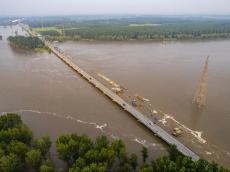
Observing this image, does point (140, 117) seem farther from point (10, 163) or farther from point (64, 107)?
point (10, 163)

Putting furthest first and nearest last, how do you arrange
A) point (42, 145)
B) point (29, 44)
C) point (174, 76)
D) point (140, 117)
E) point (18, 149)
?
point (29, 44) < point (174, 76) < point (140, 117) < point (42, 145) < point (18, 149)

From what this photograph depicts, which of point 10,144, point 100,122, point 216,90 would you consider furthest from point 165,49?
point 10,144

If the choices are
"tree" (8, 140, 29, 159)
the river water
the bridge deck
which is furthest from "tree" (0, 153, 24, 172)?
the bridge deck

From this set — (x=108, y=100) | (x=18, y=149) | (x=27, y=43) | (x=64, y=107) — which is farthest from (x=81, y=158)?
(x=27, y=43)

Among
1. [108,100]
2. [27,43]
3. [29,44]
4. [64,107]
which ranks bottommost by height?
[64,107]

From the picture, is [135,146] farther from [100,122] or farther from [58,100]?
[58,100]

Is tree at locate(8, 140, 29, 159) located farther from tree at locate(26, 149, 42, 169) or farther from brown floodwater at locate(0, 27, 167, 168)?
brown floodwater at locate(0, 27, 167, 168)

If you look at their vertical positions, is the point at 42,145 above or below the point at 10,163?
above

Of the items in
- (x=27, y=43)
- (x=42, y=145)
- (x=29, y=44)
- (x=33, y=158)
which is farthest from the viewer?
(x=27, y=43)
